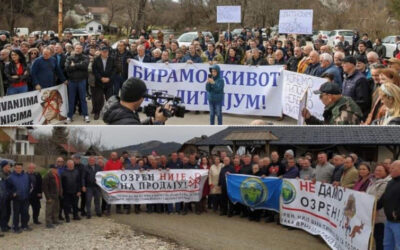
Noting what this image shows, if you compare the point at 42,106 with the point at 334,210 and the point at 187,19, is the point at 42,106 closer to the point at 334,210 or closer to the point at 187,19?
the point at 334,210

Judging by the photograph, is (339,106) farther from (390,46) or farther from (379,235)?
(390,46)

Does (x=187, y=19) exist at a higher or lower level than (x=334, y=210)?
higher

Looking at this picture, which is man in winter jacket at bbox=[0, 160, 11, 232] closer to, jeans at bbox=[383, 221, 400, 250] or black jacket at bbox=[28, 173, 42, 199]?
black jacket at bbox=[28, 173, 42, 199]

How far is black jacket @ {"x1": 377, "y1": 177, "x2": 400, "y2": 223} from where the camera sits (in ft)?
16.6

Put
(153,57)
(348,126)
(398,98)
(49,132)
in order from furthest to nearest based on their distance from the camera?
(153,57) → (49,132) → (348,126) → (398,98)

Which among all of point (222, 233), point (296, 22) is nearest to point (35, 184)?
point (222, 233)

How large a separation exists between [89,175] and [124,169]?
1.79 ft

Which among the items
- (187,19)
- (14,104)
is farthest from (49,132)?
(187,19)

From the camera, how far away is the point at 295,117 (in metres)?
9.30

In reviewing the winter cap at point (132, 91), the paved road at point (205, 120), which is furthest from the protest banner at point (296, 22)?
the winter cap at point (132, 91)

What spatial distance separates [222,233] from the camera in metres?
6.50

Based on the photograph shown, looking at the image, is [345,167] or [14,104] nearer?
[345,167]

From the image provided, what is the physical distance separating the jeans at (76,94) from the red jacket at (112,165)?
6.61ft

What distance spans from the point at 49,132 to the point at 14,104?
198cm
